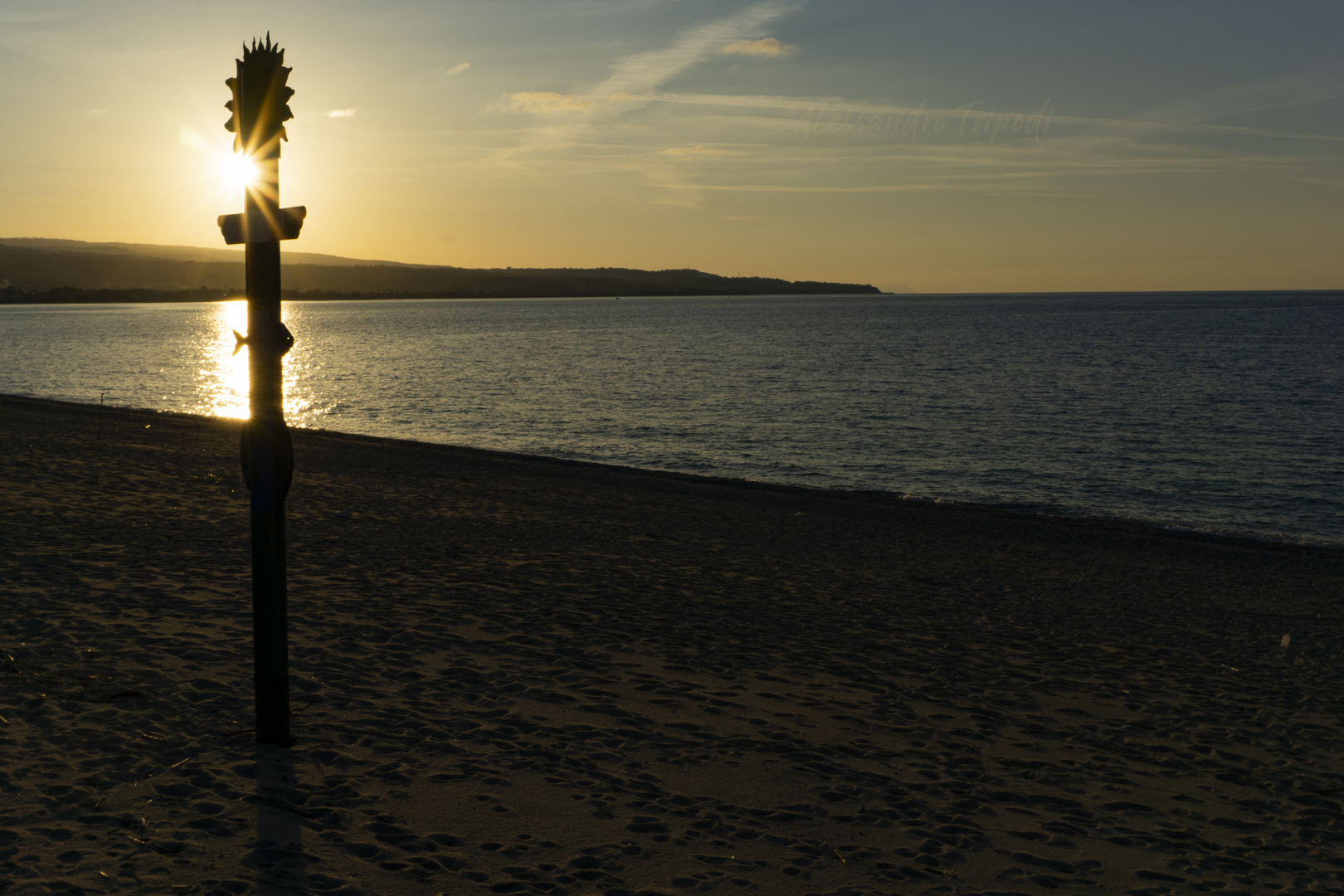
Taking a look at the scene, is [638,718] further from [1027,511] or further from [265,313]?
[1027,511]

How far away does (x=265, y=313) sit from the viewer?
5.53 m

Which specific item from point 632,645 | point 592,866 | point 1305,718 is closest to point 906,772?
point 592,866

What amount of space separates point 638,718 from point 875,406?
39.0 meters

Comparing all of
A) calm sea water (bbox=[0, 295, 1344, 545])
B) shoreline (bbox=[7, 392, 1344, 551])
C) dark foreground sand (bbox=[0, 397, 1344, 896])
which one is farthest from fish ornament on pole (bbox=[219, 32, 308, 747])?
calm sea water (bbox=[0, 295, 1344, 545])

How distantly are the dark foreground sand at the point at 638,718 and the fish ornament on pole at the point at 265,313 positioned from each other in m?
1.16

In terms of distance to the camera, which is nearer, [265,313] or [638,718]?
[265,313]

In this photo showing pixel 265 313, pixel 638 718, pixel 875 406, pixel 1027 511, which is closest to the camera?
pixel 265 313

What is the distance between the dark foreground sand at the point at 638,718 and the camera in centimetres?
509

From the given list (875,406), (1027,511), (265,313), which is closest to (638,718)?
(265,313)

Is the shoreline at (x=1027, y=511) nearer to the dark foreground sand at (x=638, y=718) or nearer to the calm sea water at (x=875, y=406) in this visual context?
the calm sea water at (x=875, y=406)

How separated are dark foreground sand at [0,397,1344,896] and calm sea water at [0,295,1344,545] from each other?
42.8ft

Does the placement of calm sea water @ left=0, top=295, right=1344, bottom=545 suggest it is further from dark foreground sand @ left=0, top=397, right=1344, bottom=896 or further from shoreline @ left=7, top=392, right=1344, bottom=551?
dark foreground sand @ left=0, top=397, right=1344, bottom=896

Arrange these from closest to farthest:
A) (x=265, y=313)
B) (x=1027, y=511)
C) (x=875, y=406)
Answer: (x=265, y=313) → (x=1027, y=511) → (x=875, y=406)

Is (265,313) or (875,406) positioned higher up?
(265,313)
